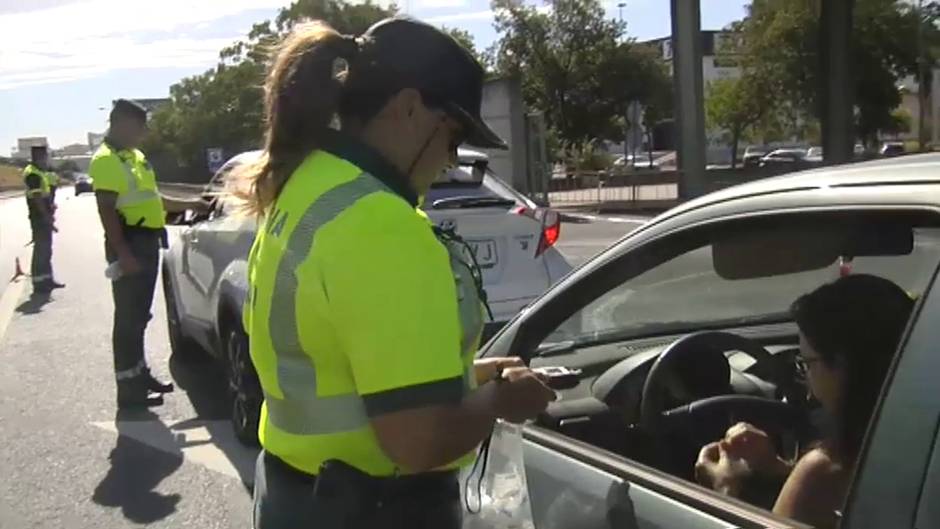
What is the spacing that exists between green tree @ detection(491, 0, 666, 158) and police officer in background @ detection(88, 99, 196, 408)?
155 ft

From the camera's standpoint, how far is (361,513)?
2336 mm

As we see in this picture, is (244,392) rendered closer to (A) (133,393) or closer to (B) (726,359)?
(A) (133,393)

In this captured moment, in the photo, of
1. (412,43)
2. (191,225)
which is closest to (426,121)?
(412,43)

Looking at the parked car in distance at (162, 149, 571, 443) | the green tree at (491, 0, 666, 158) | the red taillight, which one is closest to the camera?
the parked car in distance at (162, 149, 571, 443)

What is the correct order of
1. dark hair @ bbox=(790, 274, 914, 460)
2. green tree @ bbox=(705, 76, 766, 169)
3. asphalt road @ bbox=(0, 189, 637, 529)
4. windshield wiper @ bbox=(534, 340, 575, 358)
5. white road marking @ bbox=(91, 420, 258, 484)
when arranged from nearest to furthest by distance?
dark hair @ bbox=(790, 274, 914, 460) → windshield wiper @ bbox=(534, 340, 575, 358) → asphalt road @ bbox=(0, 189, 637, 529) → white road marking @ bbox=(91, 420, 258, 484) → green tree @ bbox=(705, 76, 766, 169)

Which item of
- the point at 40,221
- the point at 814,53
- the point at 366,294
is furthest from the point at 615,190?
the point at 366,294

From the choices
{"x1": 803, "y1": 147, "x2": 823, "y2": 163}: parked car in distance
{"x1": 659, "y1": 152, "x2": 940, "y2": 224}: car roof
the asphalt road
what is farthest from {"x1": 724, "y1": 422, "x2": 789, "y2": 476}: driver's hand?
{"x1": 803, "y1": 147, "x2": 823, "y2": 163}: parked car in distance

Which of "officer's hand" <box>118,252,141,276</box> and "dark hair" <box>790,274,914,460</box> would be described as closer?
"dark hair" <box>790,274,914,460</box>

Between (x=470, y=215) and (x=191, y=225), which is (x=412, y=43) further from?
(x=191, y=225)

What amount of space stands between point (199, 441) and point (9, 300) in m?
9.82

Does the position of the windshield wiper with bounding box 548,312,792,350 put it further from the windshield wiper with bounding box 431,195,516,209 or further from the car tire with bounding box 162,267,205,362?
the car tire with bounding box 162,267,205,362

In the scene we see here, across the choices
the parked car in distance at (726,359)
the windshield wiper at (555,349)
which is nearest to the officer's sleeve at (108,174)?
the parked car in distance at (726,359)

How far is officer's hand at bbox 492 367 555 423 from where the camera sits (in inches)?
91.2

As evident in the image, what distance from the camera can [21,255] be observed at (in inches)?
1027
